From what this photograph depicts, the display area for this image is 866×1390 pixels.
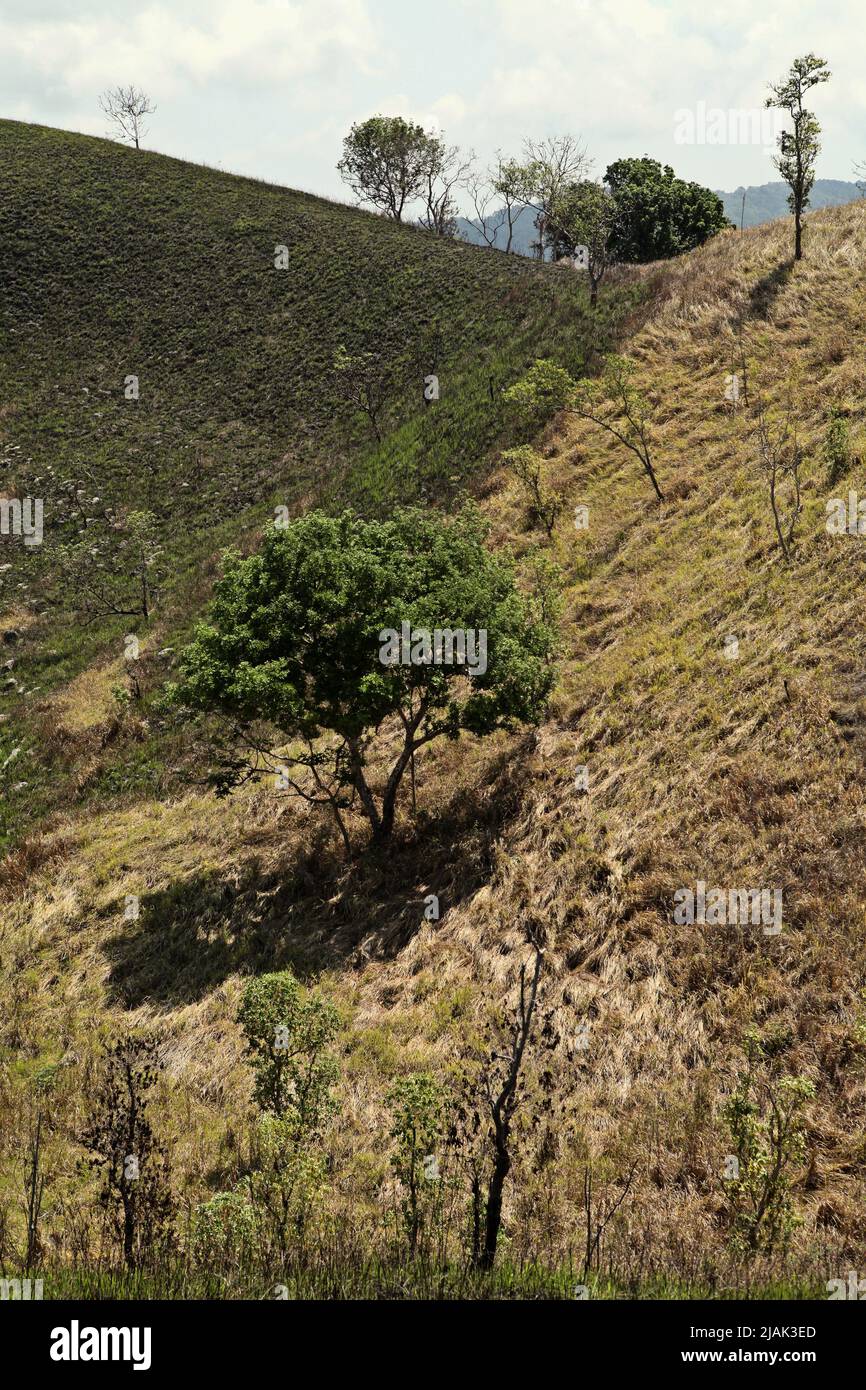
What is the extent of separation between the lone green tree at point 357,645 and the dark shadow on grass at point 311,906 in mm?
1136

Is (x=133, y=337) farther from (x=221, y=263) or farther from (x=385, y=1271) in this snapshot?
(x=385, y=1271)

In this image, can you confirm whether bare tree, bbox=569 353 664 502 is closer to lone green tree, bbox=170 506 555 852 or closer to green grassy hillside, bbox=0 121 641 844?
green grassy hillside, bbox=0 121 641 844

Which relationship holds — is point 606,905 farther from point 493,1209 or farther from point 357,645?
point 493,1209

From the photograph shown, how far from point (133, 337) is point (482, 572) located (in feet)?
146

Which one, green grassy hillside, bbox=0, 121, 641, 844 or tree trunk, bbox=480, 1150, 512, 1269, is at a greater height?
green grassy hillside, bbox=0, 121, 641, 844

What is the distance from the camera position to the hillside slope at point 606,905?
11.8m

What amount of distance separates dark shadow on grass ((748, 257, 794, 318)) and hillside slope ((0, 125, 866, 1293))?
642cm

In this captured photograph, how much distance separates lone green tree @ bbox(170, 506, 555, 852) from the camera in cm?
1967

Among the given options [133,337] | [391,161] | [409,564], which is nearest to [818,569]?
[409,564]

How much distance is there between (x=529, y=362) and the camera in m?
42.5

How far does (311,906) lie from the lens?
20.3 metres

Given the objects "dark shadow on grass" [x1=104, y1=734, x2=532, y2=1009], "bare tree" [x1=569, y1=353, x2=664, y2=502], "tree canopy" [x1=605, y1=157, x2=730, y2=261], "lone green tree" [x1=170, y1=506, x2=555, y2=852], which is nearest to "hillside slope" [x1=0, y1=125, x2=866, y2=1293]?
"dark shadow on grass" [x1=104, y1=734, x2=532, y2=1009]

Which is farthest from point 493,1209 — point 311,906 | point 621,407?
point 621,407

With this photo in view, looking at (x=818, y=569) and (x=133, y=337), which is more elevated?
(x=133, y=337)
